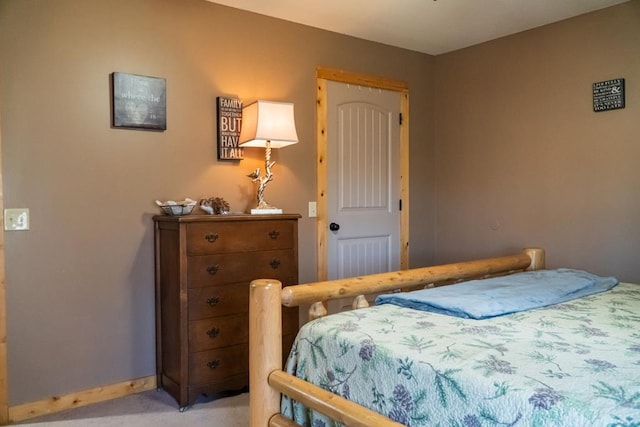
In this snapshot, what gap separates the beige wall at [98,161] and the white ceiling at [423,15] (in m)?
0.25

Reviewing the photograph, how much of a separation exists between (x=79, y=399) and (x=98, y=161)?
132cm

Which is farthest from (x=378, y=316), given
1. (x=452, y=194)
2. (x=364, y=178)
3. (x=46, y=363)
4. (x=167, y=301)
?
(x=452, y=194)

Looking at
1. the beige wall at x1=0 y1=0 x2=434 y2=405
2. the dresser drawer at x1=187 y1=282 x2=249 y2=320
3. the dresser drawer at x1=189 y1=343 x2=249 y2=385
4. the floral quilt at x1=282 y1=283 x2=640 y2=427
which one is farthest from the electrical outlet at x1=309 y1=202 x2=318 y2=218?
the floral quilt at x1=282 y1=283 x2=640 y2=427

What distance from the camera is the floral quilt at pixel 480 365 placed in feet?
3.60

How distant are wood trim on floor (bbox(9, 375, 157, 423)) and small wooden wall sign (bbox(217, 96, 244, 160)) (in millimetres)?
1456

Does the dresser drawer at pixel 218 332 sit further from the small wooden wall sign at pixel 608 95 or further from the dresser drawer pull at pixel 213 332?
the small wooden wall sign at pixel 608 95

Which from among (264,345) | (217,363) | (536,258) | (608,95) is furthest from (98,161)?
(608,95)

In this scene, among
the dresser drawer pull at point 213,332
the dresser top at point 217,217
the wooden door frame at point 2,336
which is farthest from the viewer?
the dresser drawer pull at point 213,332

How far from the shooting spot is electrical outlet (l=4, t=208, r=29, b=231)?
2527mm

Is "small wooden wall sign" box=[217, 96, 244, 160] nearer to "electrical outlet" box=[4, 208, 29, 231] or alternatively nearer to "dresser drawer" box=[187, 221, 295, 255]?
"dresser drawer" box=[187, 221, 295, 255]

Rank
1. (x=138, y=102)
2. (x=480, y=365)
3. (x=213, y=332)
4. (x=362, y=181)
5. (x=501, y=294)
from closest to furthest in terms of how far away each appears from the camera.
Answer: (x=480, y=365)
(x=501, y=294)
(x=213, y=332)
(x=138, y=102)
(x=362, y=181)

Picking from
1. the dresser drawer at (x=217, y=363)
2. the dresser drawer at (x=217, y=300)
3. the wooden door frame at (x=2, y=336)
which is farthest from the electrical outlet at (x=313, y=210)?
the wooden door frame at (x=2, y=336)

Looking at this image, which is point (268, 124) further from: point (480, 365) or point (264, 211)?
point (480, 365)

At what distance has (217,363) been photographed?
2762mm
